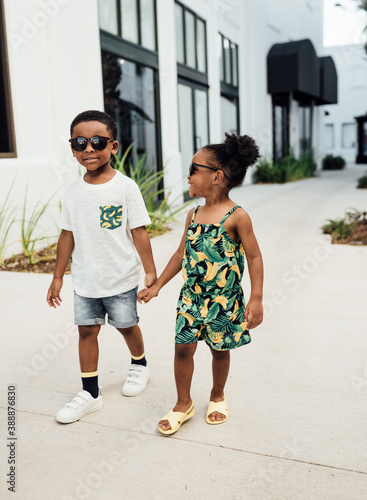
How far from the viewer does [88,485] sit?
195 centimetres

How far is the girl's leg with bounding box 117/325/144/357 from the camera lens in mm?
2572

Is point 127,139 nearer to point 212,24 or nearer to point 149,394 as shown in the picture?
point 212,24

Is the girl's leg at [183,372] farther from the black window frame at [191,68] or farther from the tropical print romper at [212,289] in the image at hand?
the black window frame at [191,68]

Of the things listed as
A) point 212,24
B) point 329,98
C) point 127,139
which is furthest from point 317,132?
point 127,139

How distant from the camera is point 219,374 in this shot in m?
2.40

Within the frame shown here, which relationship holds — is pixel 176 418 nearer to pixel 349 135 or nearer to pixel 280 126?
pixel 280 126

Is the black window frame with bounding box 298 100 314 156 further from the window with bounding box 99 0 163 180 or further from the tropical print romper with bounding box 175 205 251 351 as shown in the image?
the tropical print romper with bounding box 175 205 251 351

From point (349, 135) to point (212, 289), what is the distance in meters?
32.8

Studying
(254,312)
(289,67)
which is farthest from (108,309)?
(289,67)

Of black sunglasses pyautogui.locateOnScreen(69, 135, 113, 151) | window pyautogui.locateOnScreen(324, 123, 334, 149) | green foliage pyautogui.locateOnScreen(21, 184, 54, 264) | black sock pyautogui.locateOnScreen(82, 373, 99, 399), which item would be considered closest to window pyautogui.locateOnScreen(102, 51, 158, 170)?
green foliage pyautogui.locateOnScreen(21, 184, 54, 264)

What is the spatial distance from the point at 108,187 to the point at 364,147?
2925cm

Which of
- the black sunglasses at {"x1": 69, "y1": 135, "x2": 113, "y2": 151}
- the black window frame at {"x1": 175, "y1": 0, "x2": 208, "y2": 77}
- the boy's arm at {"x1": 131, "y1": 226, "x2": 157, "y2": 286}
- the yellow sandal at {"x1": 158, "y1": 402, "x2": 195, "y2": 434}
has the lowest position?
the yellow sandal at {"x1": 158, "y1": 402, "x2": 195, "y2": 434}

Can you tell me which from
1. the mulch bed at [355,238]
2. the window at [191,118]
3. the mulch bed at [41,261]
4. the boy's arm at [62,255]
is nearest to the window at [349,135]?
the window at [191,118]

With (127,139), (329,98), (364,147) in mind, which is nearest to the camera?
(127,139)
